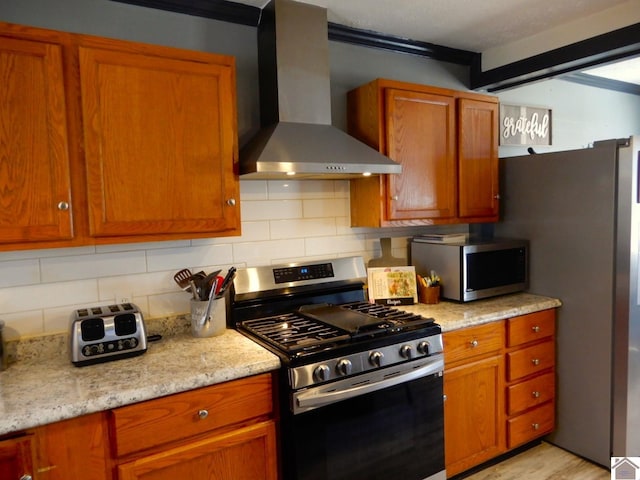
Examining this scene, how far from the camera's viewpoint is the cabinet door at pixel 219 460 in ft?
5.03

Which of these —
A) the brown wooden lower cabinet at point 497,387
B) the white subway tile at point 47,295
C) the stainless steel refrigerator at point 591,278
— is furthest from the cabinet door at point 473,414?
the white subway tile at point 47,295

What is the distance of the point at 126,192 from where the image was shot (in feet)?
5.76

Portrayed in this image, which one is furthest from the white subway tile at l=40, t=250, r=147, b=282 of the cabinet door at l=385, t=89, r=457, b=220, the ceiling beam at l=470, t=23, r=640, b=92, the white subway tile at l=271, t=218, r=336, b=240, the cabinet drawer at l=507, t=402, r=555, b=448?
the ceiling beam at l=470, t=23, r=640, b=92

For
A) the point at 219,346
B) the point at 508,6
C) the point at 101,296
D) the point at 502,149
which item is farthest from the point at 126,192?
the point at 502,149

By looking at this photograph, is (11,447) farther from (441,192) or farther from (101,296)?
(441,192)

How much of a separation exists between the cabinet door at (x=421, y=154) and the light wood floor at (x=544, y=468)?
1.41m

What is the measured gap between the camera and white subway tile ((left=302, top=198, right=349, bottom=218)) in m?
2.51

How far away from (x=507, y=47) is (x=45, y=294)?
9.53 ft

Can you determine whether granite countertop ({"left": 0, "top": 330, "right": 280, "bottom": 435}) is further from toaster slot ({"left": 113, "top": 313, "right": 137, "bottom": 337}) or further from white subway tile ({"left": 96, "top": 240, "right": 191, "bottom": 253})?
white subway tile ({"left": 96, "top": 240, "right": 191, "bottom": 253})

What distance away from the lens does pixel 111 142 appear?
5.64 feet

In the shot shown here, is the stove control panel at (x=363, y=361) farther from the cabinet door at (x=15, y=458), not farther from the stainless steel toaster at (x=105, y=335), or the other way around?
the cabinet door at (x=15, y=458)

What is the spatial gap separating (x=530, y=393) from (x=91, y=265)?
237cm

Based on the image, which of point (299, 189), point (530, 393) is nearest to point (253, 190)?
point (299, 189)

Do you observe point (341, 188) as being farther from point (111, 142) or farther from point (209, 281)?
point (111, 142)
